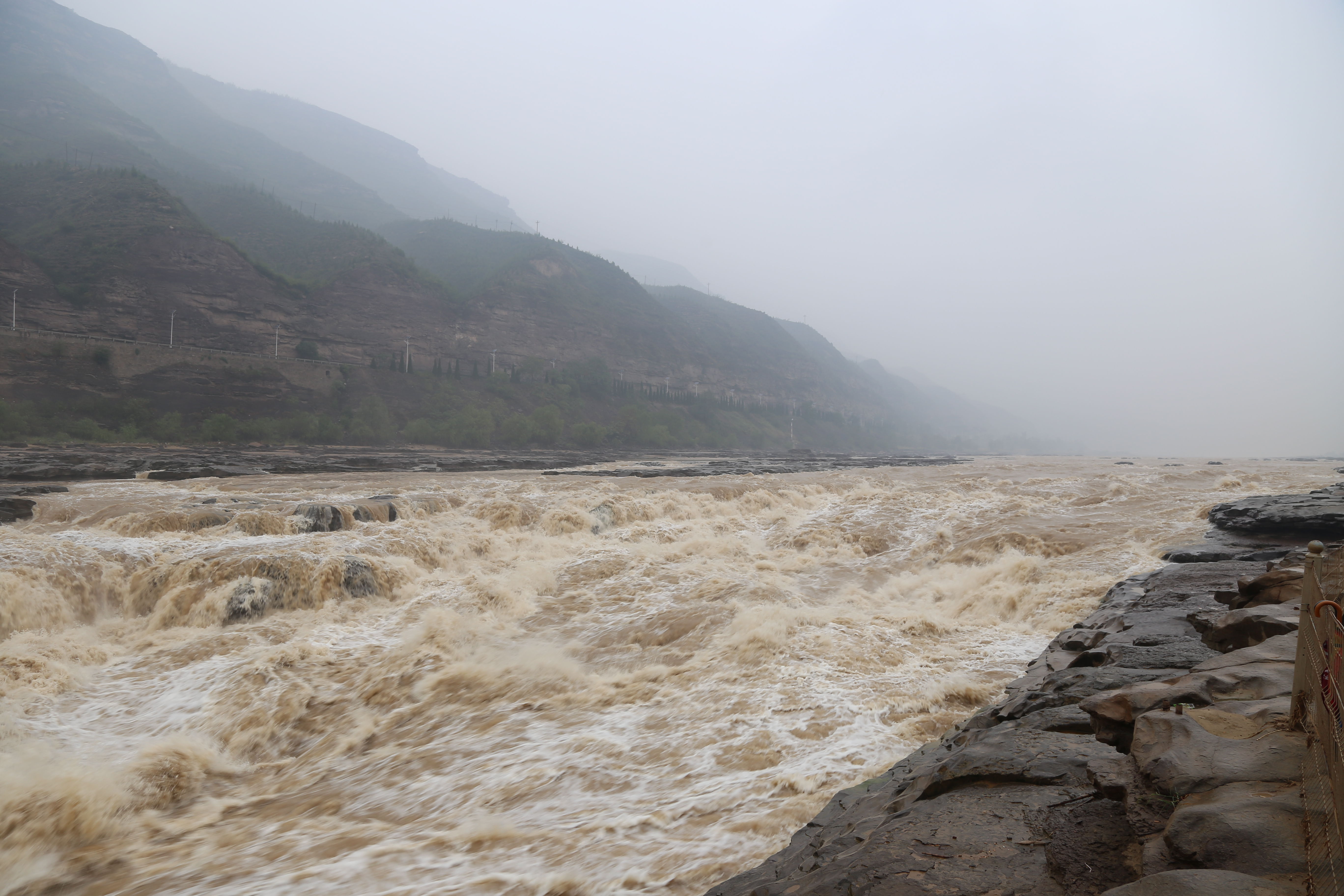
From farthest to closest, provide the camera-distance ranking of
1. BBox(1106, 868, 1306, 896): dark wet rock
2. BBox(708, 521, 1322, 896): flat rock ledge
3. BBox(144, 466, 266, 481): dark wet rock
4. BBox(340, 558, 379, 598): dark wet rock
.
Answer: BBox(144, 466, 266, 481): dark wet rock → BBox(340, 558, 379, 598): dark wet rock → BBox(708, 521, 1322, 896): flat rock ledge → BBox(1106, 868, 1306, 896): dark wet rock

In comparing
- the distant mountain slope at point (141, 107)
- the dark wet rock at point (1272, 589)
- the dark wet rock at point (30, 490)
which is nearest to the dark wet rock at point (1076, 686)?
the dark wet rock at point (1272, 589)

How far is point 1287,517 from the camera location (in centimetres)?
1277

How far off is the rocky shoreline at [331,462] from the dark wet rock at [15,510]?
782 cm

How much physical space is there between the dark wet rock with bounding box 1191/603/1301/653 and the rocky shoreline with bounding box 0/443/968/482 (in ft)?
81.6

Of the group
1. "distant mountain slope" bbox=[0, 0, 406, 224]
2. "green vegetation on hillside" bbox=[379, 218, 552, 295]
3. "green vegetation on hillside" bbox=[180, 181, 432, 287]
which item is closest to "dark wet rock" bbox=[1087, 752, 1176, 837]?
"green vegetation on hillside" bbox=[180, 181, 432, 287]

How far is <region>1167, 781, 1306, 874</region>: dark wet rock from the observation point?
7.18 feet

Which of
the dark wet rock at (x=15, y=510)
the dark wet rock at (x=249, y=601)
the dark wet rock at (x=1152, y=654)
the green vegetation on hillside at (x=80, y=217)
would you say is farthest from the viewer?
the green vegetation on hillside at (x=80, y=217)

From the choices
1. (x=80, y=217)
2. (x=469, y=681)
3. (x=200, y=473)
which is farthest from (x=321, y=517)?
(x=80, y=217)

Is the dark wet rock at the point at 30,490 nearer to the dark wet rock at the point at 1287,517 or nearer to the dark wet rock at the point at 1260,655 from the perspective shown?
the dark wet rock at the point at 1260,655

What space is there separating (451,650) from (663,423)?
265 ft

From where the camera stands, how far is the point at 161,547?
11.8 m

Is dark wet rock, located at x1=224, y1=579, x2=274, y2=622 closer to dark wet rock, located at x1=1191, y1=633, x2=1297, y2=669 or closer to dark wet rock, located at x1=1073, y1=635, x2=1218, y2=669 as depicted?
dark wet rock, located at x1=1073, y1=635, x2=1218, y2=669

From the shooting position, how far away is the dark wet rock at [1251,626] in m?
5.16

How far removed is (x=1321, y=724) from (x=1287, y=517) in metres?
14.8
